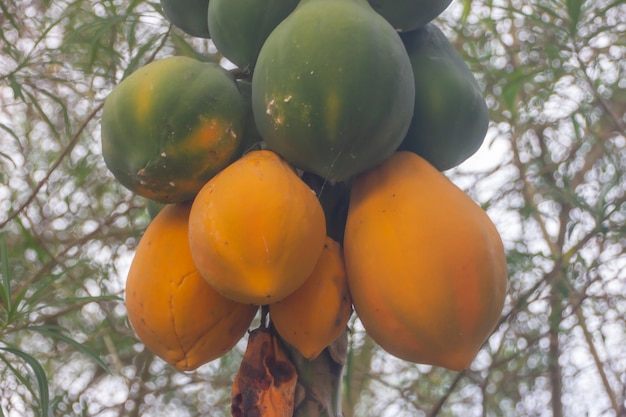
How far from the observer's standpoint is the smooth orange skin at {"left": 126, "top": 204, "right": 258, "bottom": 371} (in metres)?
1.16

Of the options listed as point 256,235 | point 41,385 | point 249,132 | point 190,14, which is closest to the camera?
point 256,235

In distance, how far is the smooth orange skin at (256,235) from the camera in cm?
104

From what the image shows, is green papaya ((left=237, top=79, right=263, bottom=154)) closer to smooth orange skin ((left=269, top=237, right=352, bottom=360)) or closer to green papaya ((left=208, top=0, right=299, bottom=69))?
green papaya ((left=208, top=0, right=299, bottom=69))

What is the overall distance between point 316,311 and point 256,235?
16cm

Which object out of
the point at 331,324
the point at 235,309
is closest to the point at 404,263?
the point at 331,324

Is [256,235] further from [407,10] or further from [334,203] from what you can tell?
[407,10]

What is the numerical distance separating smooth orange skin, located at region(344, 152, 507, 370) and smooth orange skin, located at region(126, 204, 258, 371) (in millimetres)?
223

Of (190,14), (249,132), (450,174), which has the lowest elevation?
(450,174)

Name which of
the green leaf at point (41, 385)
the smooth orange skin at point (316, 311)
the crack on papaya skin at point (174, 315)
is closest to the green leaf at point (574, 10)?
the smooth orange skin at point (316, 311)

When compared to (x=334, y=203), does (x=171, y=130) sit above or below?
above

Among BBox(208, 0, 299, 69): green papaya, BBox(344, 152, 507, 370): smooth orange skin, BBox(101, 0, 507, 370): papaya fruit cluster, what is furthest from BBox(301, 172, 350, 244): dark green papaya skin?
BBox(208, 0, 299, 69): green papaya

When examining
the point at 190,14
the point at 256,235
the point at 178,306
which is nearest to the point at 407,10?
the point at 190,14

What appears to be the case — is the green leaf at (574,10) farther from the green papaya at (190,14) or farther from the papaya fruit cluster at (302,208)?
the green papaya at (190,14)

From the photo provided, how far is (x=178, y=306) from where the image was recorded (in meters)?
1.15
